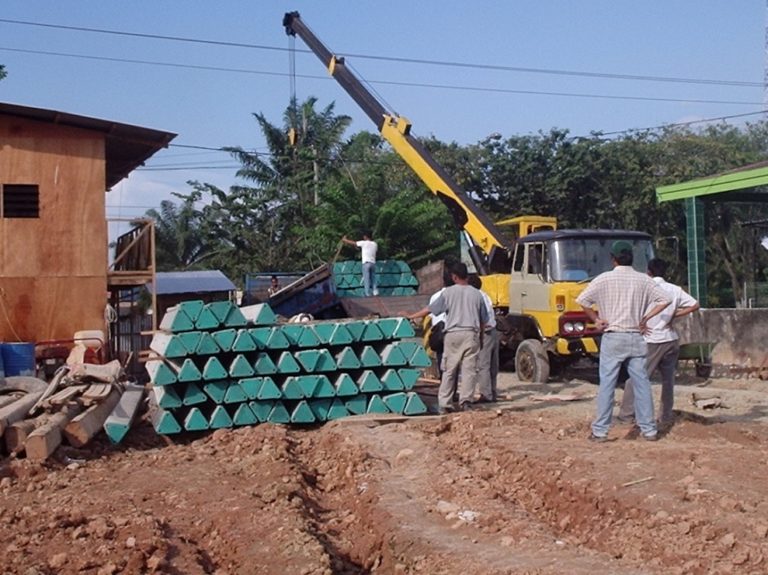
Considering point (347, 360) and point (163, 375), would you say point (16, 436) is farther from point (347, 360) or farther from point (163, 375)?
point (347, 360)

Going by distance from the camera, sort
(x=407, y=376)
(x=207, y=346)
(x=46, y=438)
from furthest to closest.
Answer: (x=407, y=376)
(x=207, y=346)
(x=46, y=438)

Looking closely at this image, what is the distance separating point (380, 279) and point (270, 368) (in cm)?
1041

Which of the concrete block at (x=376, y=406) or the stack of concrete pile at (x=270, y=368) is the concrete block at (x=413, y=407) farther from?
the concrete block at (x=376, y=406)

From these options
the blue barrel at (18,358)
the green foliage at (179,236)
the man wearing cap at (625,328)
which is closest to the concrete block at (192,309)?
the man wearing cap at (625,328)

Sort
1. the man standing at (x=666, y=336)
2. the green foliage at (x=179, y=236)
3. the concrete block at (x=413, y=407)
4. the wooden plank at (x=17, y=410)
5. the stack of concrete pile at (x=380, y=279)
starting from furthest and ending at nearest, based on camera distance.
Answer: the green foliage at (x=179, y=236), the stack of concrete pile at (x=380, y=279), the concrete block at (x=413, y=407), the man standing at (x=666, y=336), the wooden plank at (x=17, y=410)

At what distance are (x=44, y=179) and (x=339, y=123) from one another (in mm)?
→ 20914

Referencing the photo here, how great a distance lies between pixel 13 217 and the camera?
15672mm

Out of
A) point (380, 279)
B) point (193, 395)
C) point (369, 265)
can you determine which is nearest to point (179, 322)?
point (193, 395)

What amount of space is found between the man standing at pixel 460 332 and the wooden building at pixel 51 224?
23.1 ft

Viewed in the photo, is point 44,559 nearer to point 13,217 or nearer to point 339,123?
point 13,217

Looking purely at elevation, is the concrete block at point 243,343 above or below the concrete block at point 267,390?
above

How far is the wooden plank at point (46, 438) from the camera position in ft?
29.9

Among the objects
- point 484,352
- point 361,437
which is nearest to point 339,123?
point 484,352

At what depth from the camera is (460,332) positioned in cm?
1121
